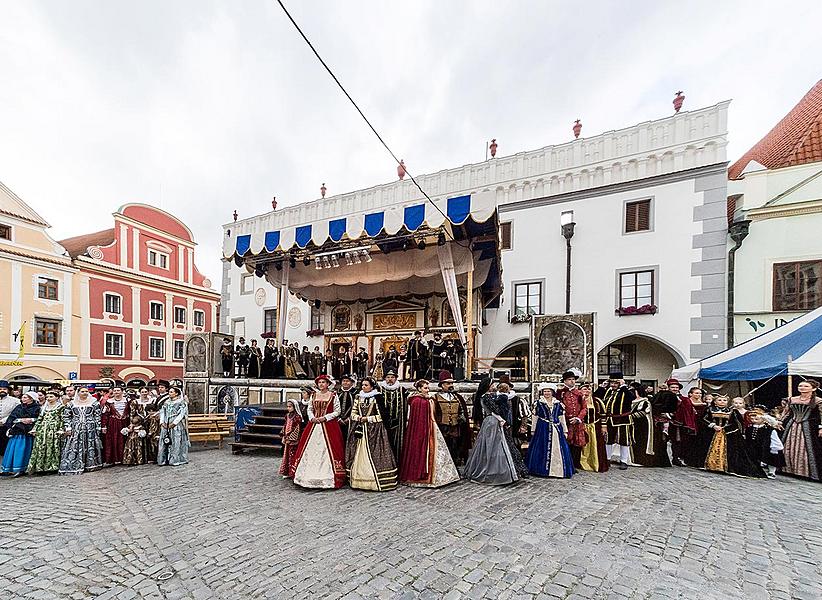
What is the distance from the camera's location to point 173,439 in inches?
301

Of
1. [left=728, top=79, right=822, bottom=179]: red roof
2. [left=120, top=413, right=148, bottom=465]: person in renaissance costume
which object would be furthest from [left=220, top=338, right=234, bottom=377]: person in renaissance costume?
[left=728, top=79, right=822, bottom=179]: red roof

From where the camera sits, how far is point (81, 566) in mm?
3564

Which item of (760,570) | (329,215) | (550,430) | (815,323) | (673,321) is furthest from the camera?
(329,215)

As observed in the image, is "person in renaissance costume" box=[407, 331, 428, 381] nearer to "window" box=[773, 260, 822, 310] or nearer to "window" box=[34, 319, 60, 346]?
"window" box=[773, 260, 822, 310]

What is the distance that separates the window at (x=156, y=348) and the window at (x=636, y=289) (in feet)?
78.4

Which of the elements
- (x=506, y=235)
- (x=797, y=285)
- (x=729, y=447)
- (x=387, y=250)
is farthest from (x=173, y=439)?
(x=797, y=285)

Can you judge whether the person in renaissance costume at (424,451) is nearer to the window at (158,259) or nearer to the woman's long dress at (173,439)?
the woman's long dress at (173,439)

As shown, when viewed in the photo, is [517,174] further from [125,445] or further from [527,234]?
[125,445]

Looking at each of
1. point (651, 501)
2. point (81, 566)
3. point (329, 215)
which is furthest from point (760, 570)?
point (329, 215)

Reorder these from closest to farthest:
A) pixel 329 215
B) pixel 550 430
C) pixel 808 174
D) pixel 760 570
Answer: pixel 760 570, pixel 550 430, pixel 808 174, pixel 329 215

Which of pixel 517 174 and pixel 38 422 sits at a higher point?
pixel 517 174

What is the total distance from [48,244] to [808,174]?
29.1 metres

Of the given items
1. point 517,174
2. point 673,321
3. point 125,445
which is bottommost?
point 125,445

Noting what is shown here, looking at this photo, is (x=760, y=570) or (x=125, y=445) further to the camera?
(x=125, y=445)
